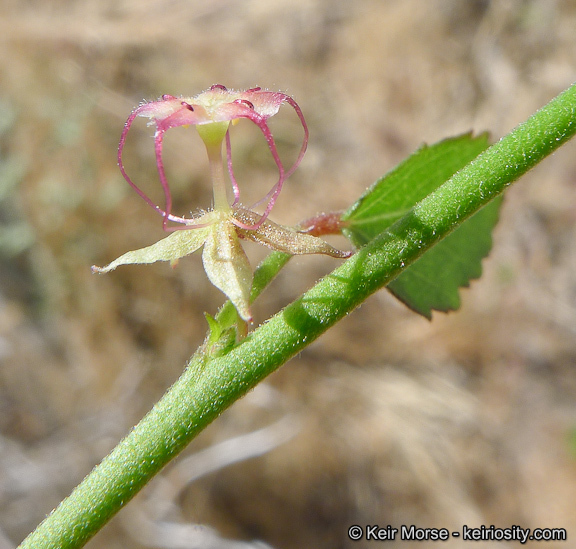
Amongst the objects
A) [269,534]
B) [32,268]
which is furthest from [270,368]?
[32,268]

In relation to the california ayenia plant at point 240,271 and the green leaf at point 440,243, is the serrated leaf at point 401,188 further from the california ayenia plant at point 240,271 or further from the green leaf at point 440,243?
the california ayenia plant at point 240,271

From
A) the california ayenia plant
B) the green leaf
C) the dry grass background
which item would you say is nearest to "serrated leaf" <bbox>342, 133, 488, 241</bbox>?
the green leaf

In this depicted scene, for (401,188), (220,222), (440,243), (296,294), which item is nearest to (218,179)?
(220,222)

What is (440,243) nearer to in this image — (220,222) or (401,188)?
(401,188)

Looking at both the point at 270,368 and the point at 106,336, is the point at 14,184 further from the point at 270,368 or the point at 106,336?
the point at 270,368

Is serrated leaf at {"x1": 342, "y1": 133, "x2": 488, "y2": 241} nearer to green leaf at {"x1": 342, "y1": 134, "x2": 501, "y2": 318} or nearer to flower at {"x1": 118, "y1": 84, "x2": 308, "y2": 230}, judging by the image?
green leaf at {"x1": 342, "y1": 134, "x2": 501, "y2": 318}

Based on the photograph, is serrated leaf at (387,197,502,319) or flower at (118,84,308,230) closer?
flower at (118,84,308,230)
